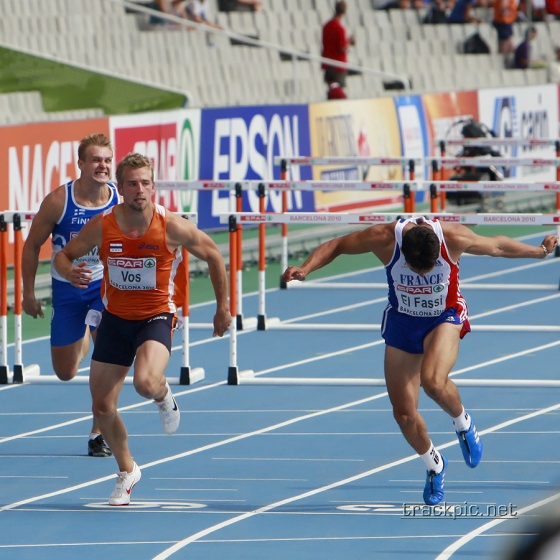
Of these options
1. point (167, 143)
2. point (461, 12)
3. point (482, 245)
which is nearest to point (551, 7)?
point (461, 12)

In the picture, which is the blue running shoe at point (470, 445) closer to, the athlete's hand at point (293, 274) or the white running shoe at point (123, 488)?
the athlete's hand at point (293, 274)

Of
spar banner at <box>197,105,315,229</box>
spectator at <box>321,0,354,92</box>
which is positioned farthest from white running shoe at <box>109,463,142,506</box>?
spectator at <box>321,0,354,92</box>

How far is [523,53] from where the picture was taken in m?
33.2

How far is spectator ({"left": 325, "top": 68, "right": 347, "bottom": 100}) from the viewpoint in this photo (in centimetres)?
2519

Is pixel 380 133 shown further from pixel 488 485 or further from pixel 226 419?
pixel 488 485

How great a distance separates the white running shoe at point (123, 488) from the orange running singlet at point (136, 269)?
32.8 inches

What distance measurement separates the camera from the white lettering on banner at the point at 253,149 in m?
19.7

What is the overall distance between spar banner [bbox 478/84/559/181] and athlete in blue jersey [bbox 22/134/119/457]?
17831 millimetres

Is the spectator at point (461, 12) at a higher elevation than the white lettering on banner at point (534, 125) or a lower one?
higher

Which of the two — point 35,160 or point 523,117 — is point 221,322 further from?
point 523,117

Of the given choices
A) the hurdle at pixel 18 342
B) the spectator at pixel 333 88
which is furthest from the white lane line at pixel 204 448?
the spectator at pixel 333 88

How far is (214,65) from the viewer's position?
2547 centimetres

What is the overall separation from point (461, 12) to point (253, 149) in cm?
1470

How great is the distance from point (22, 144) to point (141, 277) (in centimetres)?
827
